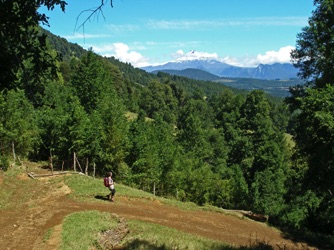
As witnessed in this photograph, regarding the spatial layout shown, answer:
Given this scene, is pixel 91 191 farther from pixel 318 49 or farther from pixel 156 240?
pixel 318 49

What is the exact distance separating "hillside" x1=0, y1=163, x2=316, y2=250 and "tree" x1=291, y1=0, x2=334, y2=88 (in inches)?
440

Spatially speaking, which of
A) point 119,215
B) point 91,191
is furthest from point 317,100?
point 91,191

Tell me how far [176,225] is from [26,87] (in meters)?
18.1

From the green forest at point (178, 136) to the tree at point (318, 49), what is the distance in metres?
0.07

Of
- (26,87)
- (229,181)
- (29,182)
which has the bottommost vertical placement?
(229,181)

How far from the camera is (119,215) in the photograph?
2212 centimetres

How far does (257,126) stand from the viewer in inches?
2670

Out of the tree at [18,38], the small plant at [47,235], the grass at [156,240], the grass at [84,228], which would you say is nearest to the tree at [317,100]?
the grass at [156,240]

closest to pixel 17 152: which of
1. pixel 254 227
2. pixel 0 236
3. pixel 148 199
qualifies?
pixel 148 199

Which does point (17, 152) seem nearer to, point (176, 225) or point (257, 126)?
point (176, 225)

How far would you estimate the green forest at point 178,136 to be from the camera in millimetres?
6645

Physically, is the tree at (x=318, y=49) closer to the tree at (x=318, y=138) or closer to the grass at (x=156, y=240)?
the tree at (x=318, y=138)

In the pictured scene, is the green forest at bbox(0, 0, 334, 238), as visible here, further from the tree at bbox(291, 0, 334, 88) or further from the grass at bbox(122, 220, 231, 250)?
the grass at bbox(122, 220, 231, 250)

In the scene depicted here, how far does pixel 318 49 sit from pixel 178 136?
1900 inches
